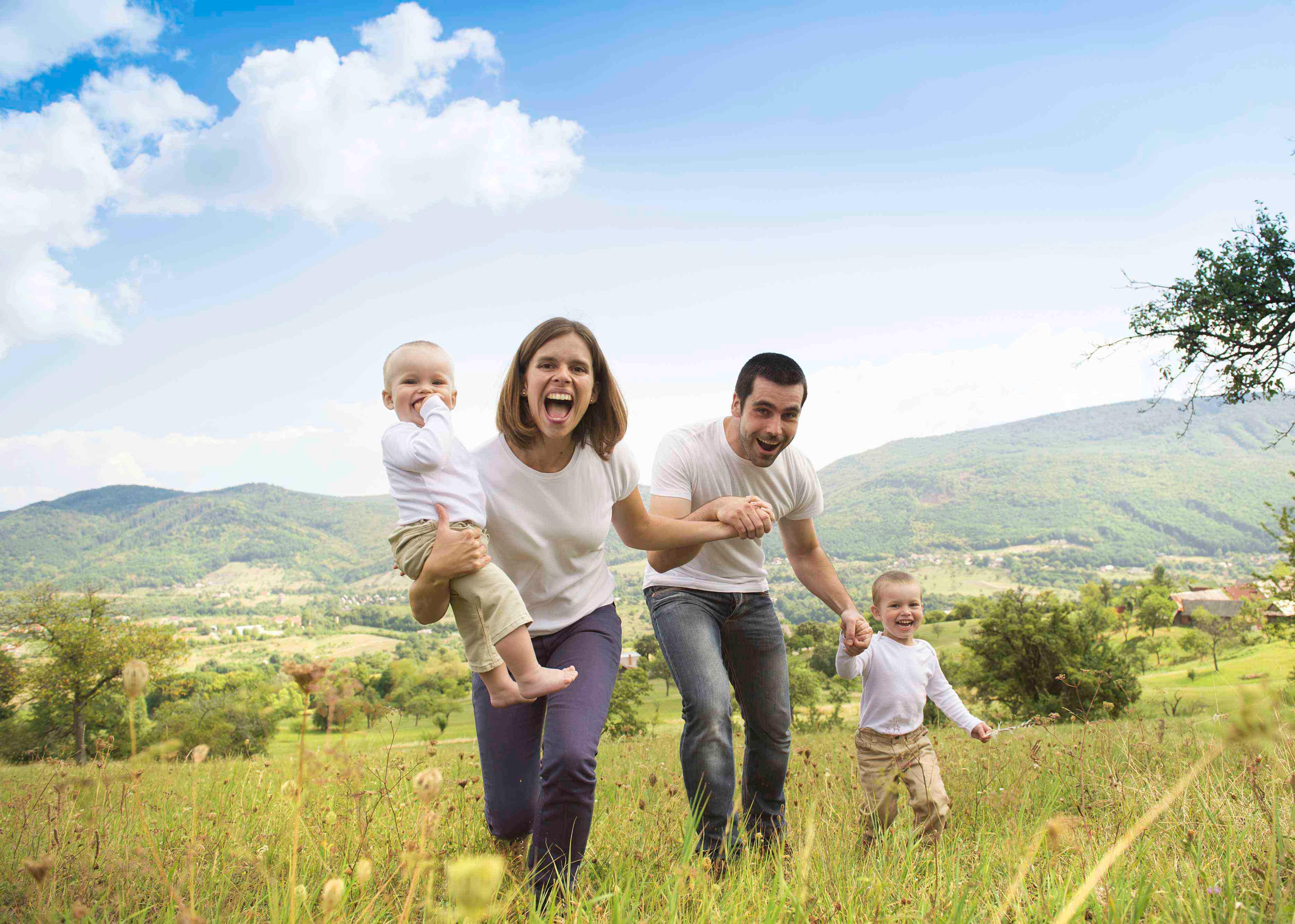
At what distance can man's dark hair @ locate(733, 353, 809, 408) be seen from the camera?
4.81 meters

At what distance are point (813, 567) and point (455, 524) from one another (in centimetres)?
287

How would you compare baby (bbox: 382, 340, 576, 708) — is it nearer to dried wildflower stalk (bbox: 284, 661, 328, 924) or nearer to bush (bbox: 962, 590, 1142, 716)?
dried wildflower stalk (bbox: 284, 661, 328, 924)

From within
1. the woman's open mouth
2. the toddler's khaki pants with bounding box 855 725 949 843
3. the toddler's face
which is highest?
the woman's open mouth

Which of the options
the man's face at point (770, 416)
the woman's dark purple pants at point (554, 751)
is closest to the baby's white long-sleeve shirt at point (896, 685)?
the man's face at point (770, 416)

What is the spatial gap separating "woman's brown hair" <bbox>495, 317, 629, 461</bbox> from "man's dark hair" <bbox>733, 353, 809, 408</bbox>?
99 centimetres

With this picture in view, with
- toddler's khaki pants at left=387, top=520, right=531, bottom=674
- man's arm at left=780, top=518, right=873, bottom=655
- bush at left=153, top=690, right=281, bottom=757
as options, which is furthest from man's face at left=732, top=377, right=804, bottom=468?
bush at left=153, top=690, right=281, bottom=757

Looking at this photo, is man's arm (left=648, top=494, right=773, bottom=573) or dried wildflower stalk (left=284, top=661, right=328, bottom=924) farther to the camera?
man's arm (left=648, top=494, right=773, bottom=573)

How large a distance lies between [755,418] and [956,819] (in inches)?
116

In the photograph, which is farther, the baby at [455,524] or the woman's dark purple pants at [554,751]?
the baby at [455,524]

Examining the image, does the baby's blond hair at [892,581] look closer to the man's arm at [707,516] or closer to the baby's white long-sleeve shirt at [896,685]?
the baby's white long-sleeve shirt at [896,685]

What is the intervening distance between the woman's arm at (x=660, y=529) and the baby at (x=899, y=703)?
1.20 meters

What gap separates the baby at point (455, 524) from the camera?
3510 mm

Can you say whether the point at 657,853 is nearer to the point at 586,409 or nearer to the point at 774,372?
the point at 586,409

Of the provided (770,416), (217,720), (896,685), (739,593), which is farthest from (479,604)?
(217,720)
